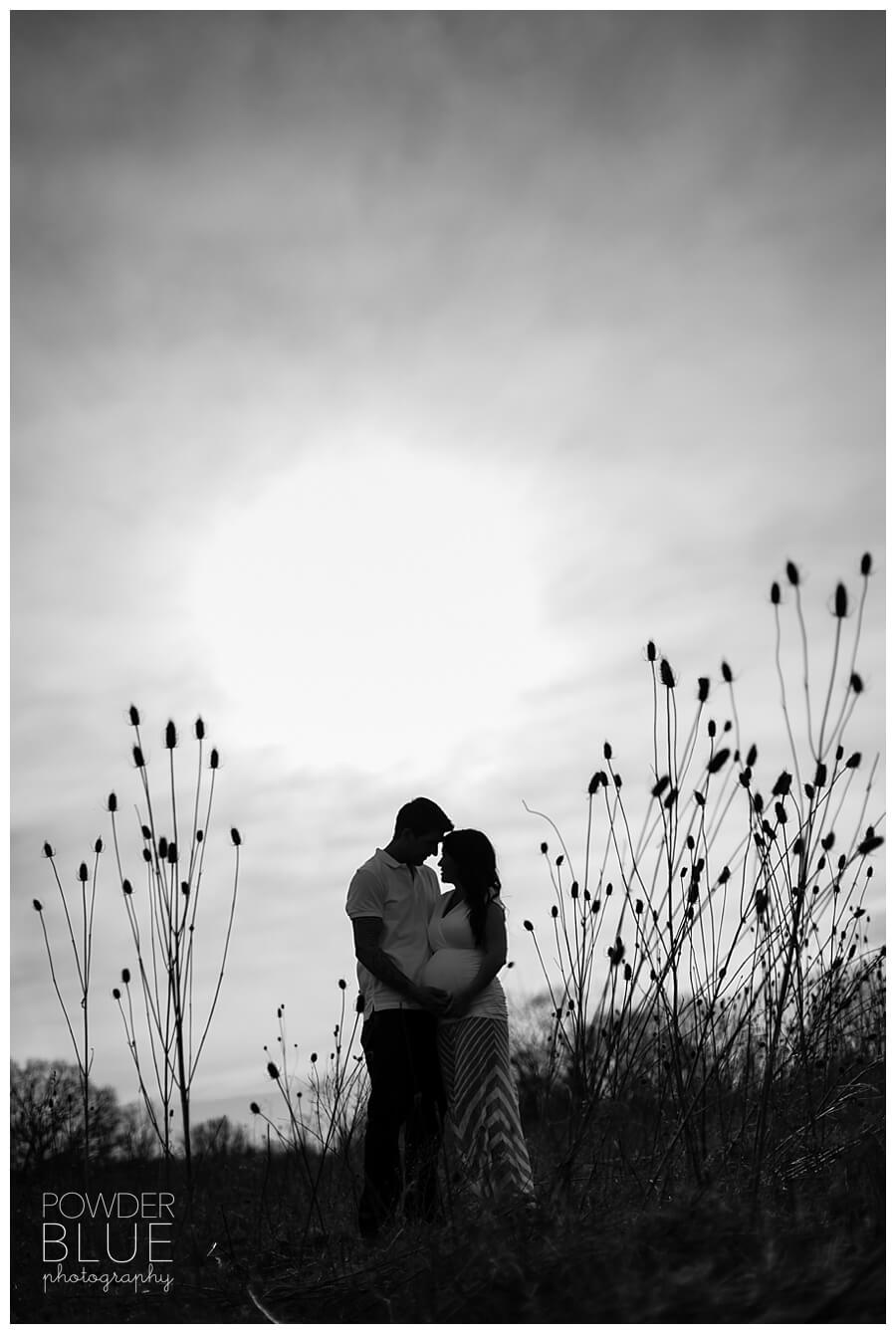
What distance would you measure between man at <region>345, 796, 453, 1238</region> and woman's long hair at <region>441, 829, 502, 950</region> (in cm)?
17

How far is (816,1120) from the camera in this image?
133 inches

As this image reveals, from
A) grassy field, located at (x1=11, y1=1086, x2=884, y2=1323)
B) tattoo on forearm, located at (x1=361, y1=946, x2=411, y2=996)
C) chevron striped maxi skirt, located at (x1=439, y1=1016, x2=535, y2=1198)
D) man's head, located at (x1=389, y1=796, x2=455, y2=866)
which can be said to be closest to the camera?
grassy field, located at (x1=11, y1=1086, x2=884, y2=1323)

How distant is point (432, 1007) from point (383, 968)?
8.2 inches

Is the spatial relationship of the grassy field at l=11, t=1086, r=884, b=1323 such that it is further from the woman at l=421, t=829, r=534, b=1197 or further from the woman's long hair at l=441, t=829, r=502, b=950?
the woman's long hair at l=441, t=829, r=502, b=950

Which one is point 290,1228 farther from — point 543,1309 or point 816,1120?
point 543,1309

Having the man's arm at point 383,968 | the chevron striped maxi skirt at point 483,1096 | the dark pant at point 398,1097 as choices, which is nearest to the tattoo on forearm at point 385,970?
the man's arm at point 383,968

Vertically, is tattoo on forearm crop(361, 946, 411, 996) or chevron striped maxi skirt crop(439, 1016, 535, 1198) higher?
tattoo on forearm crop(361, 946, 411, 996)

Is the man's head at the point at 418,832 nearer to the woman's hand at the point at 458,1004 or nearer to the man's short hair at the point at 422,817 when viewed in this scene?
the man's short hair at the point at 422,817

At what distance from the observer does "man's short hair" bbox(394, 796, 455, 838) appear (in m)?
3.64

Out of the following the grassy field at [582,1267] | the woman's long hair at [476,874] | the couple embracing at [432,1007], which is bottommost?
the grassy field at [582,1267]

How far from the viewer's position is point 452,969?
3.39 meters

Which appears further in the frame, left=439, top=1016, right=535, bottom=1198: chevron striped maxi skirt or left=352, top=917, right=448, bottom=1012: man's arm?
left=352, top=917, right=448, bottom=1012: man's arm

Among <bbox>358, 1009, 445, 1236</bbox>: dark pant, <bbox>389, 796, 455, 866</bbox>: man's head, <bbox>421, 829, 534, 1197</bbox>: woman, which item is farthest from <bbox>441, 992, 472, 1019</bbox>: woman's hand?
<bbox>389, 796, 455, 866</bbox>: man's head

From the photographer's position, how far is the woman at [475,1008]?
3203 mm
